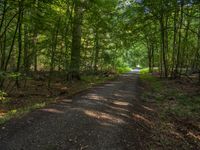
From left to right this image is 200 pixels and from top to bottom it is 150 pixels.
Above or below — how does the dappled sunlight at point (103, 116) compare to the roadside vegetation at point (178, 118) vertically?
above

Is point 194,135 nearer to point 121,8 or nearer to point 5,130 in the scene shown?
point 5,130

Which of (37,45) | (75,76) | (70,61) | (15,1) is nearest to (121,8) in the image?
(75,76)

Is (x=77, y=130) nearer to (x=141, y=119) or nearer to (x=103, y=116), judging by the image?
(x=103, y=116)

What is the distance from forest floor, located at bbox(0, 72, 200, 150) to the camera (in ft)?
14.4

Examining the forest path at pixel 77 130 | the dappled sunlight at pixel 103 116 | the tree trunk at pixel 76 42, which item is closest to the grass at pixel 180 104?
the forest path at pixel 77 130

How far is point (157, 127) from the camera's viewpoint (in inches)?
252

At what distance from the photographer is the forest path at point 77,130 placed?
433 cm

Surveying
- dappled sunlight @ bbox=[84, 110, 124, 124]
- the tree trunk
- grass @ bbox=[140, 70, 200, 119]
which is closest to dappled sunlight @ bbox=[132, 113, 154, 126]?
dappled sunlight @ bbox=[84, 110, 124, 124]

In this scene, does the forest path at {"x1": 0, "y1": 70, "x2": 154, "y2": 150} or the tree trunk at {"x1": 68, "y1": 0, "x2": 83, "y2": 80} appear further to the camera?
the tree trunk at {"x1": 68, "y1": 0, "x2": 83, "y2": 80}

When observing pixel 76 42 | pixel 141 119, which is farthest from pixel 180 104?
pixel 76 42

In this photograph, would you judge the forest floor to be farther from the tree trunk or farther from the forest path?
the tree trunk

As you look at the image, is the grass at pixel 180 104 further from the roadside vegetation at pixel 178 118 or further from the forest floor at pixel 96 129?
the forest floor at pixel 96 129

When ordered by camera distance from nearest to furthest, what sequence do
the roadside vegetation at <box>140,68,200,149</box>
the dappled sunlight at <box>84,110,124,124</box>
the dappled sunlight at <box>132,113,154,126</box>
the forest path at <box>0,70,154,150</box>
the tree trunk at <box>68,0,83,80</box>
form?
the forest path at <box>0,70,154,150</box> < the roadside vegetation at <box>140,68,200,149</box> < the dappled sunlight at <box>84,110,124,124</box> < the dappled sunlight at <box>132,113,154,126</box> < the tree trunk at <box>68,0,83,80</box>

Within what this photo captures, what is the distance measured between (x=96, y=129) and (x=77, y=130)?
454 millimetres
